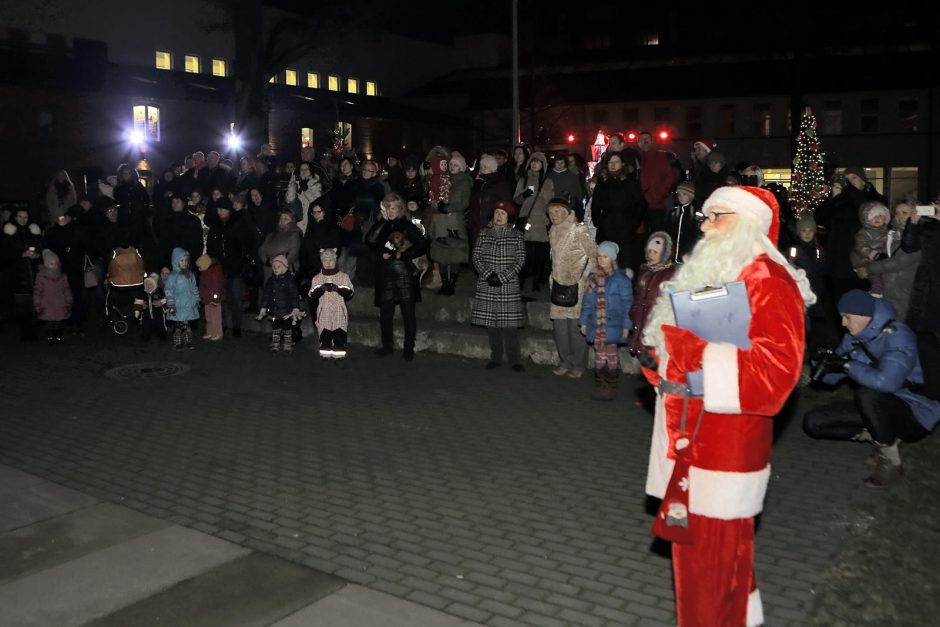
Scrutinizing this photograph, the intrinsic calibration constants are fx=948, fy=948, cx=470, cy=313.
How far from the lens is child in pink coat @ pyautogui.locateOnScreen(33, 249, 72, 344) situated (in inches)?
569

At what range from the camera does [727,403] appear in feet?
12.7

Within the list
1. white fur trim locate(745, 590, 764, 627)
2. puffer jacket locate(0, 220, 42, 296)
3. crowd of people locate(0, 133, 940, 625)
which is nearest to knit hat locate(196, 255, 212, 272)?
Answer: crowd of people locate(0, 133, 940, 625)

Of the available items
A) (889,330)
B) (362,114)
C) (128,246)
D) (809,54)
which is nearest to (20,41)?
(362,114)

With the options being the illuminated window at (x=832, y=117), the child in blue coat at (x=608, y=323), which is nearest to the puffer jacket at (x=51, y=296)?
the child in blue coat at (x=608, y=323)

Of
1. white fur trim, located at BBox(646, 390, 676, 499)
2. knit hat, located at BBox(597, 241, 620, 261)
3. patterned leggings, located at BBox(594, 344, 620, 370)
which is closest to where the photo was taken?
white fur trim, located at BBox(646, 390, 676, 499)

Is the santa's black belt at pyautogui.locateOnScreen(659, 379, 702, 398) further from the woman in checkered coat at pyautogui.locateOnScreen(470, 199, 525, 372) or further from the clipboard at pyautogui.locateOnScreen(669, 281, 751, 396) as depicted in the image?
the woman in checkered coat at pyautogui.locateOnScreen(470, 199, 525, 372)

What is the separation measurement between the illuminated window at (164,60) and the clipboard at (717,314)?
135 ft

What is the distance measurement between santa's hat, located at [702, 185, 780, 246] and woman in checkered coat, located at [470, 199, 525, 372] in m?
7.42

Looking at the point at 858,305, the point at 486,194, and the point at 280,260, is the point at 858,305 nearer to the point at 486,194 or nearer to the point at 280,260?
the point at 486,194

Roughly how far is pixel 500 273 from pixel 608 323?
181cm

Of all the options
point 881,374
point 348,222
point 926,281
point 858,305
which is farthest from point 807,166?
point 881,374

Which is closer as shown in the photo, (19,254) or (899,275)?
(899,275)

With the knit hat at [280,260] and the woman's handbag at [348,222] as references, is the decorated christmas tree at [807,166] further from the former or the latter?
the knit hat at [280,260]

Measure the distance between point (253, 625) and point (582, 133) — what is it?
175 ft
